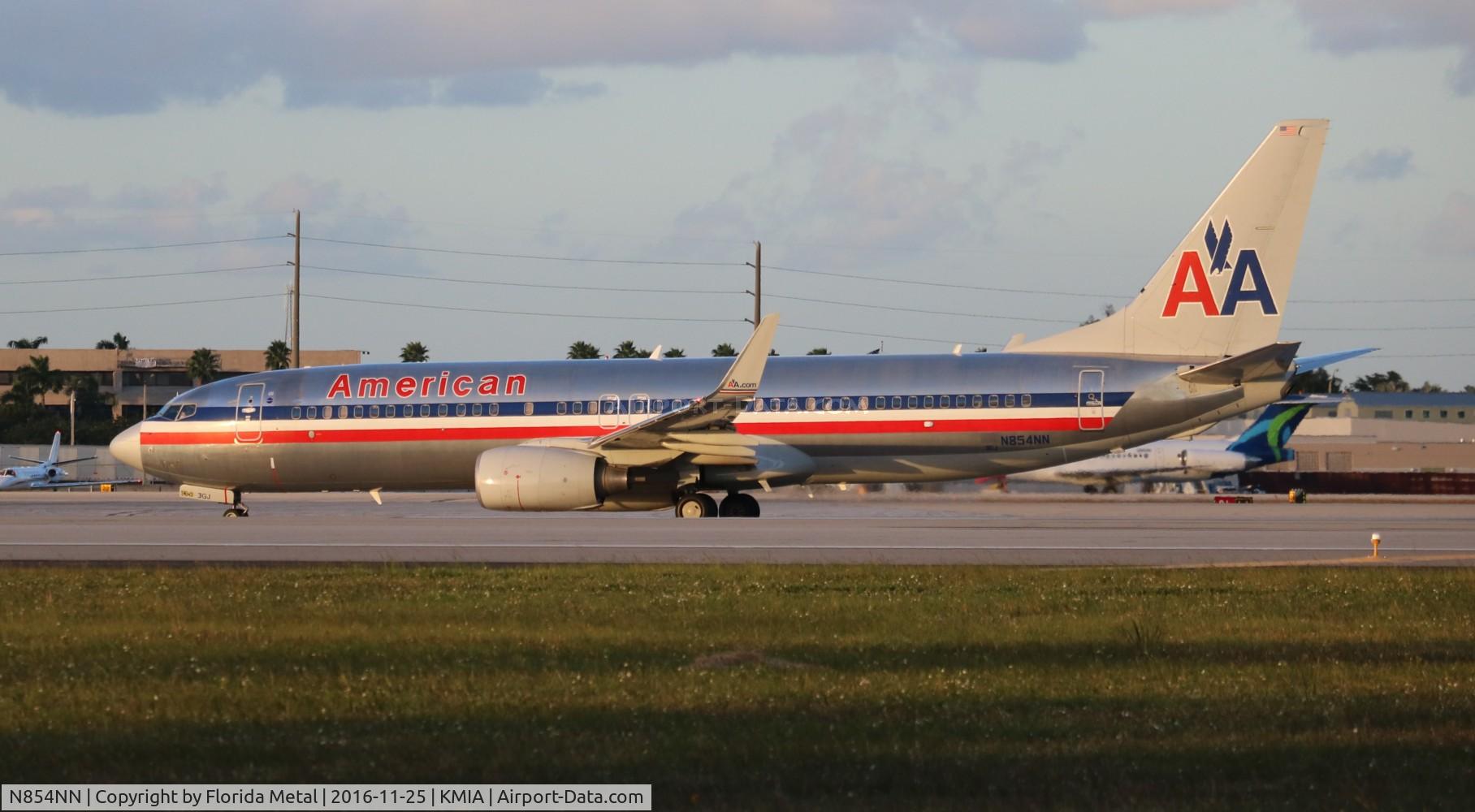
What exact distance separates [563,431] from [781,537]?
1000cm

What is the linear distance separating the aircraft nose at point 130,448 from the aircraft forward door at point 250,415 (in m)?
2.82

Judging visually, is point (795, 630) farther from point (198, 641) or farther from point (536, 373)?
point (536, 373)

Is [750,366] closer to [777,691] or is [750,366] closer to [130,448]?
[130,448]

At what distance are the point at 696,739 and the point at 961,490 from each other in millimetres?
45111

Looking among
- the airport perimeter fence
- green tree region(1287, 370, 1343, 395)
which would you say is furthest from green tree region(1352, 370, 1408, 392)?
the airport perimeter fence

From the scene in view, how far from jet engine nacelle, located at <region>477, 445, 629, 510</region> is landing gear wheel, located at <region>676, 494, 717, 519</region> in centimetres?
209

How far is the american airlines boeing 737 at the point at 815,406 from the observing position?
97.1 feet

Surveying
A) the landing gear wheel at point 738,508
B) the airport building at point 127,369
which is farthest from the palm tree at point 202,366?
the landing gear wheel at point 738,508

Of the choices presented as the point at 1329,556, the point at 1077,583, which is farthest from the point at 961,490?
the point at 1077,583

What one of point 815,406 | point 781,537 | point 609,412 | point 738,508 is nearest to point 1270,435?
point 815,406

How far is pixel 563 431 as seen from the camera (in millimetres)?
32500

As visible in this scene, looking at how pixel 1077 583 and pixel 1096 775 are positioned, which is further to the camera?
pixel 1077 583

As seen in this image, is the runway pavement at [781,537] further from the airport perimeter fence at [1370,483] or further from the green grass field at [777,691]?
the airport perimeter fence at [1370,483]

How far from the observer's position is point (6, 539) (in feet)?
77.6
